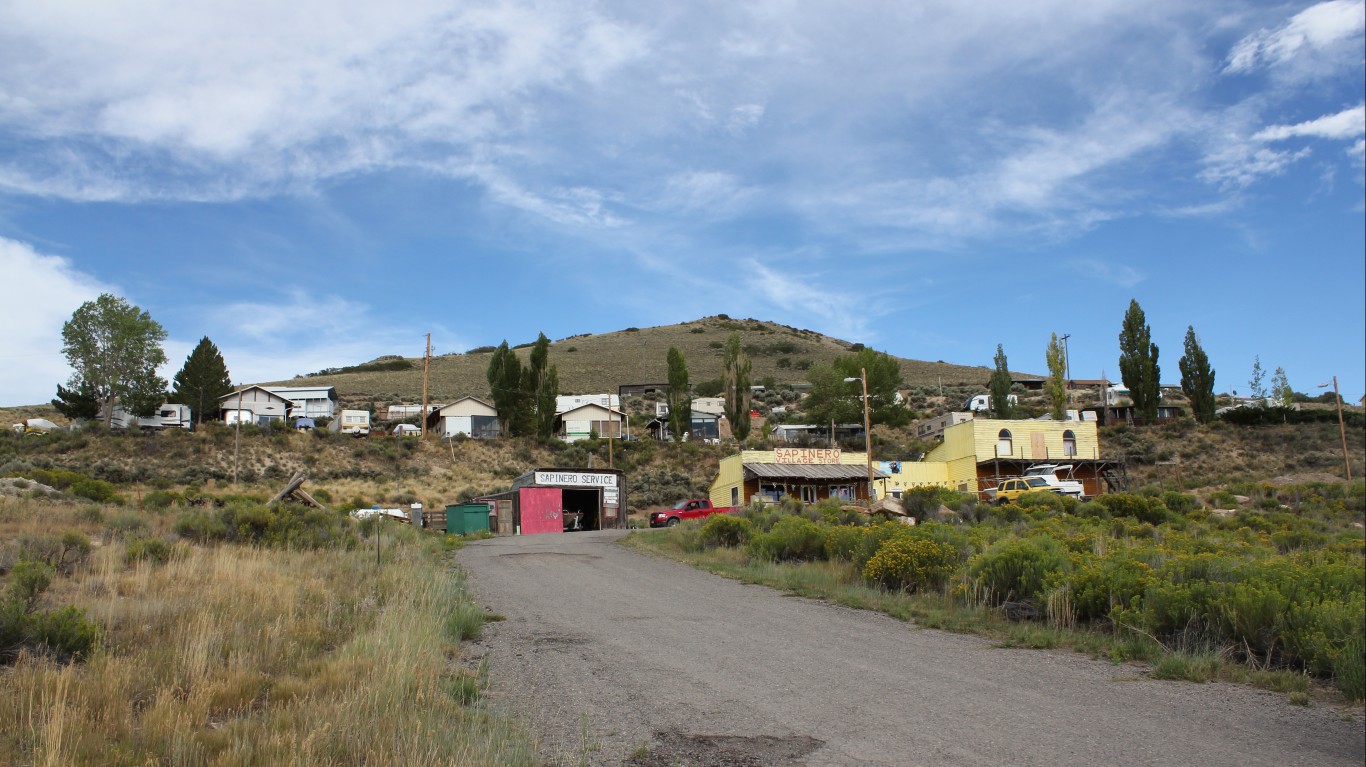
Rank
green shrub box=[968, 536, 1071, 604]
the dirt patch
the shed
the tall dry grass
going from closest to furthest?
1. the tall dry grass
2. the dirt patch
3. green shrub box=[968, 536, 1071, 604]
4. the shed

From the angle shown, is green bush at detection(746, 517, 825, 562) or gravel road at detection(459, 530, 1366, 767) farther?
green bush at detection(746, 517, 825, 562)

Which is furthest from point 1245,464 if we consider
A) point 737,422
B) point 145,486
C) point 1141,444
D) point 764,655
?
point 145,486

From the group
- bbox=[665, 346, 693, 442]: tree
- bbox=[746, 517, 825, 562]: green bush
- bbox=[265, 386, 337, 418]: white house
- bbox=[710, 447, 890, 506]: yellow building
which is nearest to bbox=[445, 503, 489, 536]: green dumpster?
bbox=[710, 447, 890, 506]: yellow building

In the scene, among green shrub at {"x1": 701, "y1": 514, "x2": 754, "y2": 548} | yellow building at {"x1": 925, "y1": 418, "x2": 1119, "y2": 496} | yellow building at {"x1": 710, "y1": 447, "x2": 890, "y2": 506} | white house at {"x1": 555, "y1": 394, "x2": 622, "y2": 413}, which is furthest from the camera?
white house at {"x1": 555, "y1": 394, "x2": 622, "y2": 413}

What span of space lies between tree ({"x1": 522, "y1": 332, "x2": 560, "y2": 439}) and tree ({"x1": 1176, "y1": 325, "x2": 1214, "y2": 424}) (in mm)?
49374

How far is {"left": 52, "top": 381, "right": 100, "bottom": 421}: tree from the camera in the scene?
219 feet

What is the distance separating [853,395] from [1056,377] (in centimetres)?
1678

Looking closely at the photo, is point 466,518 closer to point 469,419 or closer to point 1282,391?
point 469,419

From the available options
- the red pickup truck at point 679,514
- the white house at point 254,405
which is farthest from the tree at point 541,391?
the red pickup truck at point 679,514

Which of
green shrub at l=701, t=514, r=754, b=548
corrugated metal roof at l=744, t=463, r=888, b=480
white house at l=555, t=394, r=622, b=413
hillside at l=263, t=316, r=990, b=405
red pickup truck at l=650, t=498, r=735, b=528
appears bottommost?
red pickup truck at l=650, t=498, r=735, b=528

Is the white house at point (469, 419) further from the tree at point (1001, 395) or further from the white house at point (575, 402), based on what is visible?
the tree at point (1001, 395)

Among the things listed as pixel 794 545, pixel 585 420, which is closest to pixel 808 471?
pixel 794 545

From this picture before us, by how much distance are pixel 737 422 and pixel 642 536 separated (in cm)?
4066

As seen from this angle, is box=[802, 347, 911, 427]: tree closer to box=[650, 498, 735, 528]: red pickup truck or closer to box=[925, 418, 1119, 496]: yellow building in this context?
box=[925, 418, 1119, 496]: yellow building
